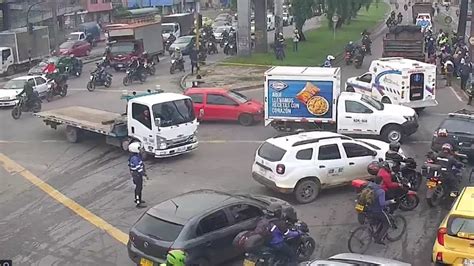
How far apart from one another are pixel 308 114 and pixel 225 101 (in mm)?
3629

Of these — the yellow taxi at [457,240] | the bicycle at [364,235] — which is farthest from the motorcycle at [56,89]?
the yellow taxi at [457,240]

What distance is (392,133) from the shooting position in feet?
67.4

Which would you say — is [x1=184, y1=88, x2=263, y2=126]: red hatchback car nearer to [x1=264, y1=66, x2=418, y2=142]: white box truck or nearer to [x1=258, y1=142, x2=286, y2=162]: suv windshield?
[x1=264, y1=66, x2=418, y2=142]: white box truck

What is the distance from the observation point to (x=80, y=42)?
1845 inches

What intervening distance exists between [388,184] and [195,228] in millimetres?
4374

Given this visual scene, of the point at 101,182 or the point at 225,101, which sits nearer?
the point at 101,182

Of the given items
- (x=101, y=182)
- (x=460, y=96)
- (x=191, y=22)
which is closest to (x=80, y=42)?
(x=191, y=22)

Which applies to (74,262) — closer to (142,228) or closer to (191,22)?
(142,228)

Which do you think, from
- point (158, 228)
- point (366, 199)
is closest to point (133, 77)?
point (366, 199)

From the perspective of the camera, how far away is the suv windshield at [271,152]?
51.0ft

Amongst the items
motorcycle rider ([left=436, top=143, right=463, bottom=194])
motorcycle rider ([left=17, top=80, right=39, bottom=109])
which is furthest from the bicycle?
motorcycle rider ([left=17, top=80, right=39, bottom=109])

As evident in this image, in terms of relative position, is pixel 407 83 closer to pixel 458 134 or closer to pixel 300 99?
pixel 300 99

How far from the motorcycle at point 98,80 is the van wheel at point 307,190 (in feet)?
59.9

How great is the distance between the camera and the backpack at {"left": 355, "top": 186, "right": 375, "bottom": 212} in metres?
12.5
